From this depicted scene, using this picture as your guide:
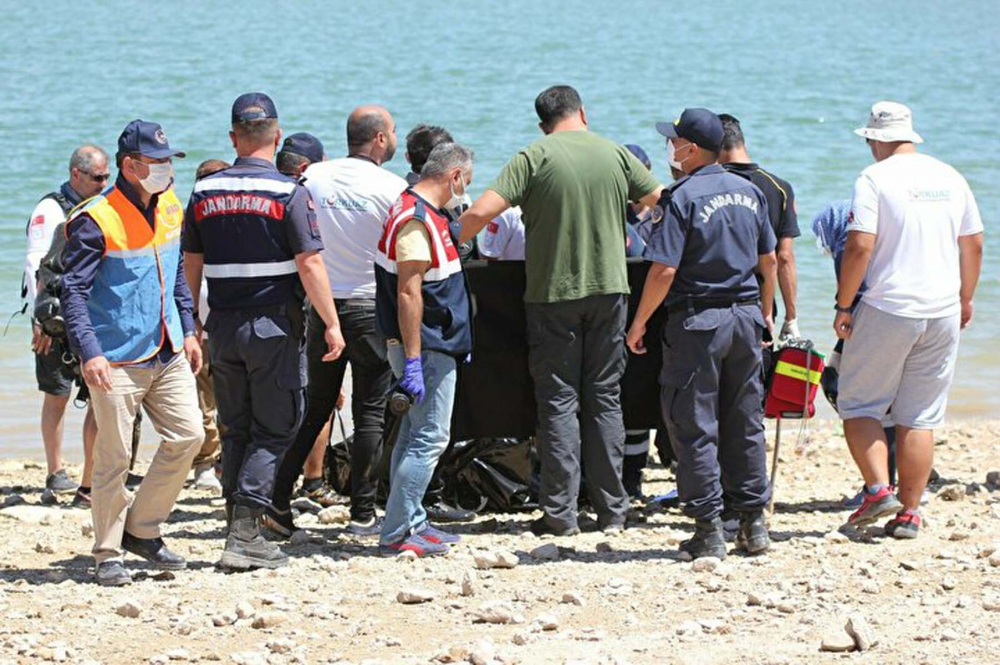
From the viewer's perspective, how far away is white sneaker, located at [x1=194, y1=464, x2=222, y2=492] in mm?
8586

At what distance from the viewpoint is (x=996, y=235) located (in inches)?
727

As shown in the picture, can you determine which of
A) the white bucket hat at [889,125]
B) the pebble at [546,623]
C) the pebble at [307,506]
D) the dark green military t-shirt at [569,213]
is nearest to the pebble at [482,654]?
the pebble at [546,623]

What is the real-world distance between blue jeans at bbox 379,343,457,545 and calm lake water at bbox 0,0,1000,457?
166 inches

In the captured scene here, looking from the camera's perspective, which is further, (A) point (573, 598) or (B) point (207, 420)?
(B) point (207, 420)

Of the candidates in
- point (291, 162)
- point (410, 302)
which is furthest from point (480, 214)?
point (291, 162)

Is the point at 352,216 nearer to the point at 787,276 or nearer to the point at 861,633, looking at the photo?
the point at 787,276

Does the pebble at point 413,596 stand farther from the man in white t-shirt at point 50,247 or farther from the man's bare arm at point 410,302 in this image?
the man in white t-shirt at point 50,247

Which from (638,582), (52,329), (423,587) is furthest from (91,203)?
(638,582)

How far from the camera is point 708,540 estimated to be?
6.72 metres

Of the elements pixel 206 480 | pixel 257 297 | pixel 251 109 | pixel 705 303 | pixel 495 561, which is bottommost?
pixel 206 480

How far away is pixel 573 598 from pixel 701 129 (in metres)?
2.06

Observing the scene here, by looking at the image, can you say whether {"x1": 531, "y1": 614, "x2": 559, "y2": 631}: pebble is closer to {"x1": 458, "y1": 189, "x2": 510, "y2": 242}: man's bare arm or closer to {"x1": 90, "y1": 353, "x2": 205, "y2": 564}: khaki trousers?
{"x1": 90, "y1": 353, "x2": 205, "y2": 564}: khaki trousers

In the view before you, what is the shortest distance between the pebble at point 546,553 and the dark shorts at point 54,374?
280 cm

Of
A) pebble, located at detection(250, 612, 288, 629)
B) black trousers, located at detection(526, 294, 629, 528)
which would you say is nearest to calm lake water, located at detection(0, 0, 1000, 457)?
black trousers, located at detection(526, 294, 629, 528)
